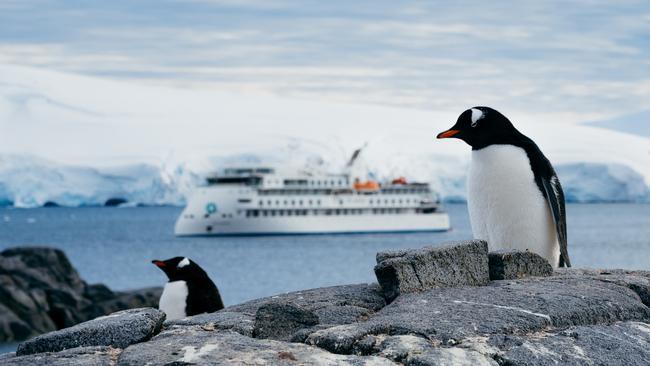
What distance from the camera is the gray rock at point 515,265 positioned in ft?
20.0

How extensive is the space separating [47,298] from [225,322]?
30245mm

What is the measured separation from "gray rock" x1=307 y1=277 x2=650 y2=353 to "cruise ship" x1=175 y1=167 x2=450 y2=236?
81170 mm

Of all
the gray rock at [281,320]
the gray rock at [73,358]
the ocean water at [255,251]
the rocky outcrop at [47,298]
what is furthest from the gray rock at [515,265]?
the ocean water at [255,251]

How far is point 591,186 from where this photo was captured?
119938mm

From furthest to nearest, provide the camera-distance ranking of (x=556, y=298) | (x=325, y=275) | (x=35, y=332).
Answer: (x=325, y=275) < (x=35, y=332) < (x=556, y=298)

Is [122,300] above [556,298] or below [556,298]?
below

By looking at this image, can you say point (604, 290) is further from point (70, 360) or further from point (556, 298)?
point (70, 360)

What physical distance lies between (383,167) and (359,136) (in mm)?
9634

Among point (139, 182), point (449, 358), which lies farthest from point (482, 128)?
point (139, 182)

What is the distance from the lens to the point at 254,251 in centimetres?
7906

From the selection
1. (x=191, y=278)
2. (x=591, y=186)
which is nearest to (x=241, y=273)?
(x=191, y=278)

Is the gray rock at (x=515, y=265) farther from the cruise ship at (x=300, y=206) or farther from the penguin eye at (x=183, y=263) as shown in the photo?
the cruise ship at (x=300, y=206)

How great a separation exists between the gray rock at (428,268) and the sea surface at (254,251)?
2637 cm

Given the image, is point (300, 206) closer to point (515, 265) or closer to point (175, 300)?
point (175, 300)
